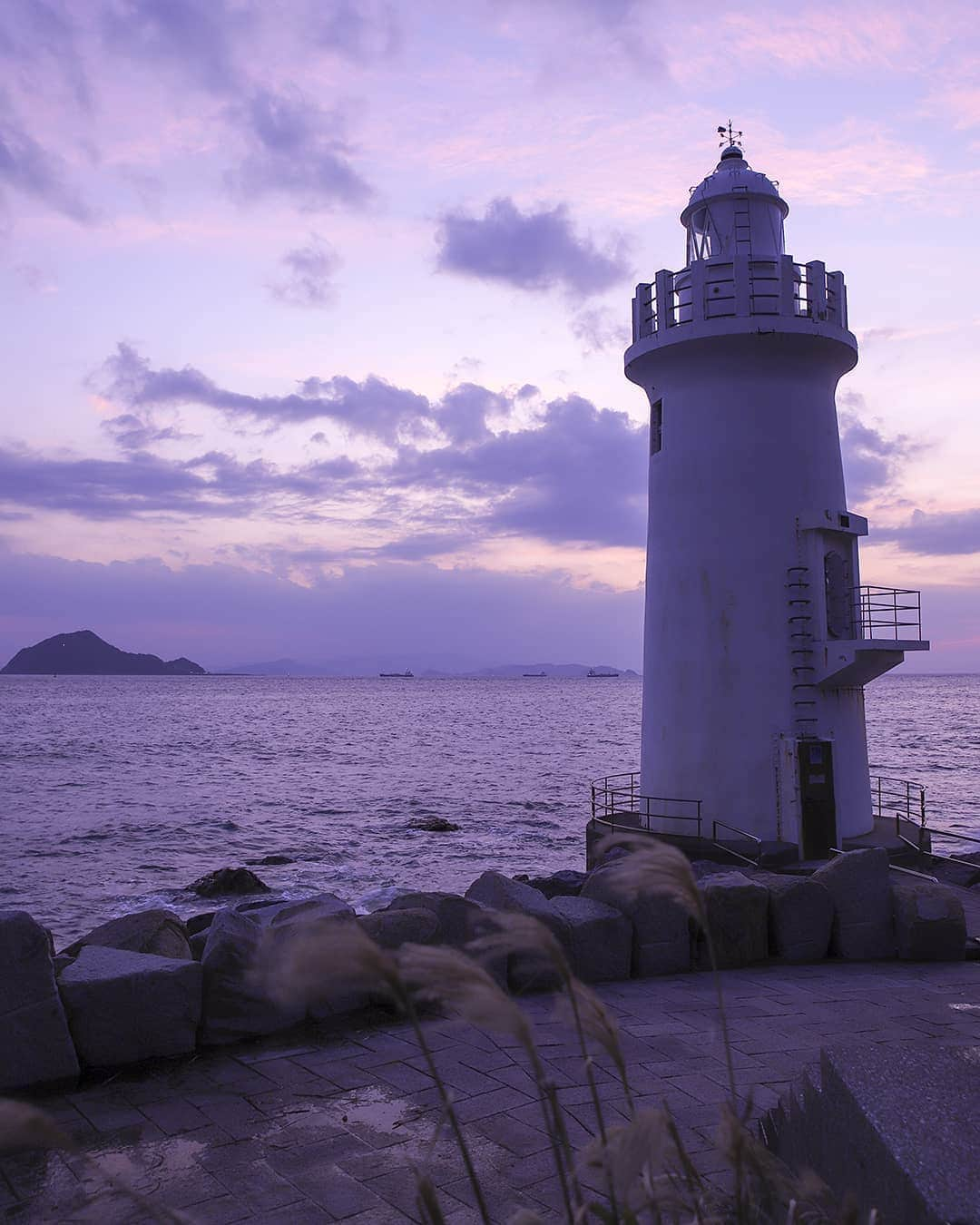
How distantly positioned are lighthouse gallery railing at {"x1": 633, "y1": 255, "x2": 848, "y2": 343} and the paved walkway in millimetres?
10713

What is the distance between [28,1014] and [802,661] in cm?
1215

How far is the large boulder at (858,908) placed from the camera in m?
9.27

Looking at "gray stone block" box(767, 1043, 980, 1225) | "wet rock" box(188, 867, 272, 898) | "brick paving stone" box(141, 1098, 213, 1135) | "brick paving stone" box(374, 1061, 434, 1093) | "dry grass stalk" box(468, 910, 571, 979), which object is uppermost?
"dry grass stalk" box(468, 910, 571, 979)

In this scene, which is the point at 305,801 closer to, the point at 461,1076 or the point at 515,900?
the point at 515,900

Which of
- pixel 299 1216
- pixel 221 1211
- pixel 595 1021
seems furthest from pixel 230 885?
pixel 595 1021

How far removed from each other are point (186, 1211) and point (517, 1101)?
1921 millimetres

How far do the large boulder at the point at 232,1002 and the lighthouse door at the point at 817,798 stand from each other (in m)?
10.3

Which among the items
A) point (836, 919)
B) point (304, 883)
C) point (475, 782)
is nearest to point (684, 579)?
point (836, 919)

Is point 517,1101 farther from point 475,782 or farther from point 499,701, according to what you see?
point 499,701

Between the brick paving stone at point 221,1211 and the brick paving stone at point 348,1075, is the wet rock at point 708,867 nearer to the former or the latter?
the brick paving stone at point 348,1075

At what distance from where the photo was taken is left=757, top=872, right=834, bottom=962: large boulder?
9.12 metres

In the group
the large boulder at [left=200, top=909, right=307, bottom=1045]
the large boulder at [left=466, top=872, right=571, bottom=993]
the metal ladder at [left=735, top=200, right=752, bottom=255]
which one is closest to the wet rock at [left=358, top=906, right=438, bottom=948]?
the large boulder at [left=466, top=872, right=571, bottom=993]

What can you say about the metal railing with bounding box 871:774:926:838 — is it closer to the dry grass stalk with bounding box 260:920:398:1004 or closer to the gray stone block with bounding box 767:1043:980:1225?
the gray stone block with bounding box 767:1043:980:1225

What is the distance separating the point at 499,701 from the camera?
6235 inches
